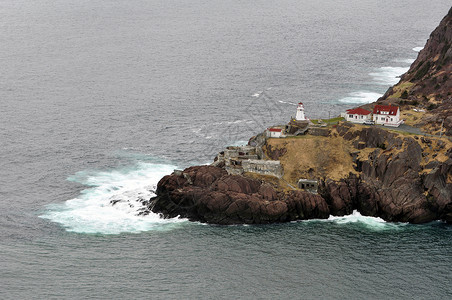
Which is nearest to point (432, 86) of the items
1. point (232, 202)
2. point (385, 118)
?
point (385, 118)

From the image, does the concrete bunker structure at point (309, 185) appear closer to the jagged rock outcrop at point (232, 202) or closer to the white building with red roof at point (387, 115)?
the jagged rock outcrop at point (232, 202)

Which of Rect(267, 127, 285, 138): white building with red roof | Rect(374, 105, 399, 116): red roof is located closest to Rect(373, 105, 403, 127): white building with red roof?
Rect(374, 105, 399, 116): red roof

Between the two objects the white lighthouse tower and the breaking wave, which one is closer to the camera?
the breaking wave

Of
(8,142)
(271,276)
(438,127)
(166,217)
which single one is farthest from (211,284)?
(8,142)

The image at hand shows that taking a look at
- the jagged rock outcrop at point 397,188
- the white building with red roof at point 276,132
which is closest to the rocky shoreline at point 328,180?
the jagged rock outcrop at point 397,188

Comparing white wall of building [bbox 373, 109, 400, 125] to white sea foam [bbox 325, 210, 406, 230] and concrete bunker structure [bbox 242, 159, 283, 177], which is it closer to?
white sea foam [bbox 325, 210, 406, 230]
